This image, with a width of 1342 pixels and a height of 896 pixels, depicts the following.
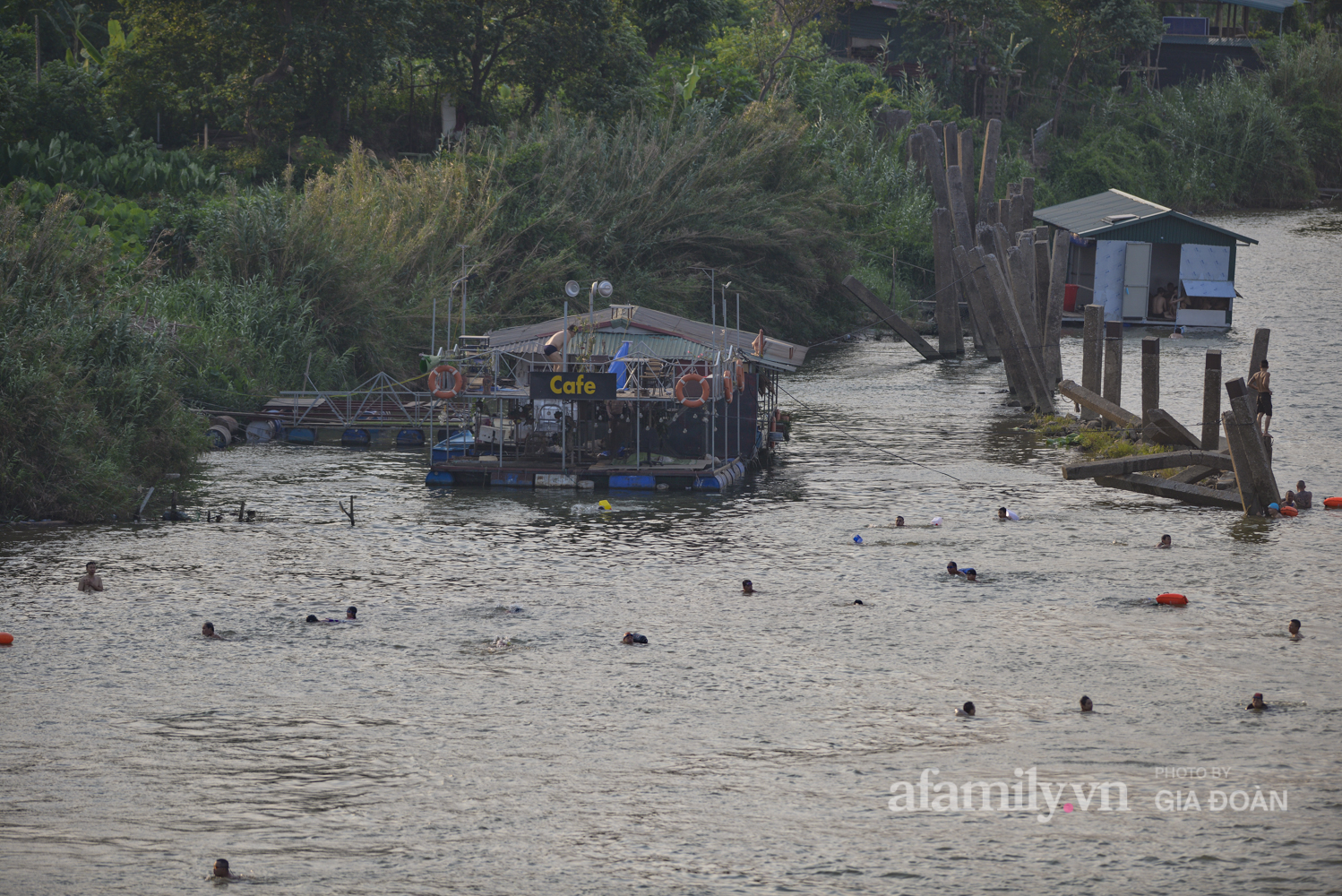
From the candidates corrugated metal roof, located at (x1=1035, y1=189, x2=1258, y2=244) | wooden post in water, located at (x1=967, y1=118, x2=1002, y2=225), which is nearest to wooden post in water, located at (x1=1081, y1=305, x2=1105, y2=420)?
corrugated metal roof, located at (x1=1035, y1=189, x2=1258, y2=244)

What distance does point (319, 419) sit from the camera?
35.5m

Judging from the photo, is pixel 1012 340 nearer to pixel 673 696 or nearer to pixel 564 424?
pixel 564 424

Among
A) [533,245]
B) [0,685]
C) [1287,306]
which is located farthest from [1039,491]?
[1287,306]

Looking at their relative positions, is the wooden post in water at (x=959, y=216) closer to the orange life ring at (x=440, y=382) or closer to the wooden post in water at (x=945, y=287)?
the wooden post in water at (x=945, y=287)

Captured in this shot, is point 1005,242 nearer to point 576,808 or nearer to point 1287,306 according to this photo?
point 1287,306

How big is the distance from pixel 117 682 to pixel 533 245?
31.8 meters

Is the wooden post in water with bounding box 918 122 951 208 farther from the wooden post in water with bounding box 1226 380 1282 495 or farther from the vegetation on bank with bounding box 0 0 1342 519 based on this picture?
the wooden post in water with bounding box 1226 380 1282 495

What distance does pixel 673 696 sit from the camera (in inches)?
647

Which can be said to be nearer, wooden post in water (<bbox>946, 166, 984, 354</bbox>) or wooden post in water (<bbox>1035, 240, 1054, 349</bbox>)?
wooden post in water (<bbox>1035, 240, 1054, 349</bbox>)

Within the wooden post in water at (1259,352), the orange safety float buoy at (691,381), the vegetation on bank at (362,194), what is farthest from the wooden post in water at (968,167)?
the orange safety float buoy at (691,381)

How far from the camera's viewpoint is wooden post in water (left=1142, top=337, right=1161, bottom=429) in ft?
96.8

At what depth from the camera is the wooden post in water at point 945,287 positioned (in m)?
49.7

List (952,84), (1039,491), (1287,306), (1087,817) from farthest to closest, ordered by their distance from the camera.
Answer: (952,84) → (1287,306) → (1039,491) → (1087,817)

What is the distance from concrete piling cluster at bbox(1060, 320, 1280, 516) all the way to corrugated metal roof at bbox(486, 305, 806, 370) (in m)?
6.72
